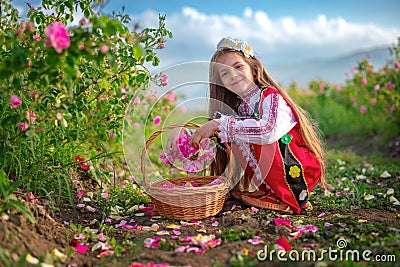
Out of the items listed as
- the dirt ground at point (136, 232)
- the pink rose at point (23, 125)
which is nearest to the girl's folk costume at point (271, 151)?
the dirt ground at point (136, 232)

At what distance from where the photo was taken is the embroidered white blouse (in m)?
2.60

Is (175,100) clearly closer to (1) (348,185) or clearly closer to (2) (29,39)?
(1) (348,185)

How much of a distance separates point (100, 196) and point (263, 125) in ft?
3.69

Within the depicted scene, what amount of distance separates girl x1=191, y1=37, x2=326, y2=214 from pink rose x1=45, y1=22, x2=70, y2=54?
996 millimetres

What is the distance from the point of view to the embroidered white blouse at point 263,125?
8.54ft

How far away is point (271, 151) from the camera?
272 cm

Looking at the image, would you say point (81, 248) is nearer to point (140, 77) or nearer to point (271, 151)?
point (140, 77)

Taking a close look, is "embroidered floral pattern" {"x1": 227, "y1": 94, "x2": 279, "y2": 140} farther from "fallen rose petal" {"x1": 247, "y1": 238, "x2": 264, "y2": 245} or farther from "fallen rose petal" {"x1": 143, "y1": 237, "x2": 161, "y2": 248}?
"fallen rose petal" {"x1": 143, "y1": 237, "x2": 161, "y2": 248}

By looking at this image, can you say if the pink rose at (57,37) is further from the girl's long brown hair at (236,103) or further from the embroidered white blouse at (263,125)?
the girl's long brown hair at (236,103)

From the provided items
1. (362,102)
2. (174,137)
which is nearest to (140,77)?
(174,137)

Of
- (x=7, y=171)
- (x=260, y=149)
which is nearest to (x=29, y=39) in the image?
(x=7, y=171)

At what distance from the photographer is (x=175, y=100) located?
5805mm

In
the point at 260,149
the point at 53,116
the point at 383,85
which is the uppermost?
the point at 383,85

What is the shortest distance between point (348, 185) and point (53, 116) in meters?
2.44
